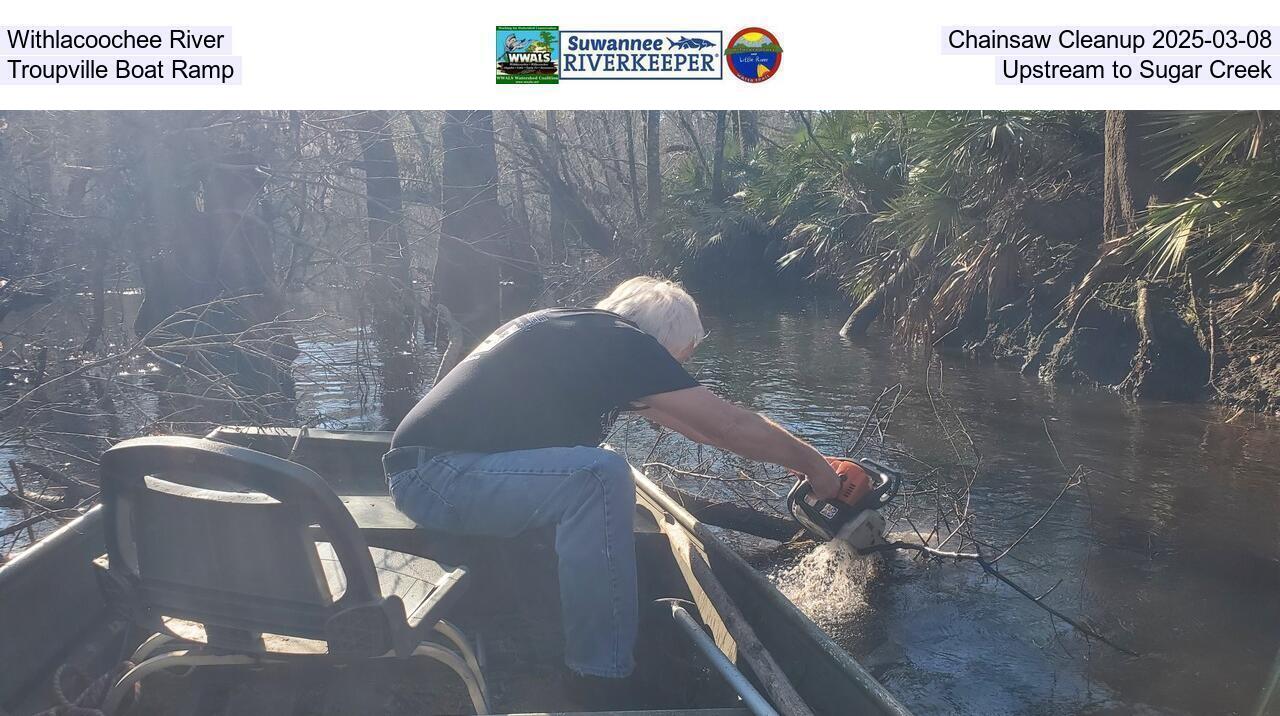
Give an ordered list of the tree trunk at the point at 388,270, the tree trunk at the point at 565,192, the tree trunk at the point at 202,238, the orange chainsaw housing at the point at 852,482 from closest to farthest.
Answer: the orange chainsaw housing at the point at 852,482
the tree trunk at the point at 202,238
the tree trunk at the point at 388,270
the tree trunk at the point at 565,192

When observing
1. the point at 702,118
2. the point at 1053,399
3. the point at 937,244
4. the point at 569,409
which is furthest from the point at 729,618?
the point at 702,118

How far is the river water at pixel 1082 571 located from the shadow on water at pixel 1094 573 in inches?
0.5

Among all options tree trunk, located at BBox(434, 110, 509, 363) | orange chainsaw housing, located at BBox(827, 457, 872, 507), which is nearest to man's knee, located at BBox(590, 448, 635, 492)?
orange chainsaw housing, located at BBox(827, 457, 872, 507)

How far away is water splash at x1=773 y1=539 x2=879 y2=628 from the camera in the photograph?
553 cm

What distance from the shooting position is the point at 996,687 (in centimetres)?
474

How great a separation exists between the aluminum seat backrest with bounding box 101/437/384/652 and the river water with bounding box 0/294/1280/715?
308 cm

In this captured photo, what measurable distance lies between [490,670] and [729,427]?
3.75ft

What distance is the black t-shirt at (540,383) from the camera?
301 cm

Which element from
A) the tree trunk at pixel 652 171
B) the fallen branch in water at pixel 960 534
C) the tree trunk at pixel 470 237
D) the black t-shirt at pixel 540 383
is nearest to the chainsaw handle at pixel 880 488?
the fallen branch in water at pixel 960 534

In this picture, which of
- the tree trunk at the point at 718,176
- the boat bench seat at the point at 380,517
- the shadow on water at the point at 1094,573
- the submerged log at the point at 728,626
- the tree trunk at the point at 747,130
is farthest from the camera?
the tree trunk at the point at 747,130

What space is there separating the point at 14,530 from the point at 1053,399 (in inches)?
373

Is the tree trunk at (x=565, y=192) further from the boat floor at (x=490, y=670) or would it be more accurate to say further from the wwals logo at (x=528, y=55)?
the boat floor at (x=490, y=670)

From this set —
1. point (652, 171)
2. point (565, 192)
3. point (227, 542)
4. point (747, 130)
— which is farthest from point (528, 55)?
point (747, 130)

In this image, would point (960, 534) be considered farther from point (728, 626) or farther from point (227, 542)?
point (227, 542)
